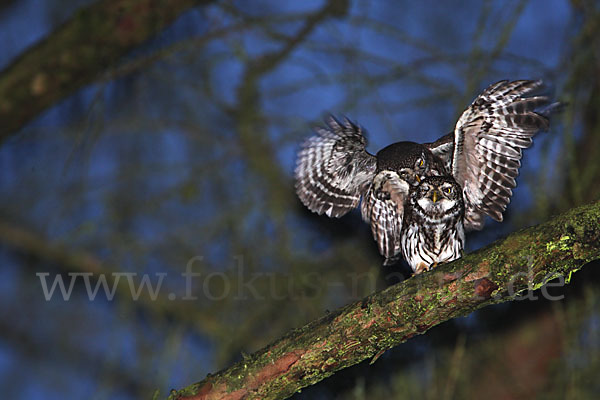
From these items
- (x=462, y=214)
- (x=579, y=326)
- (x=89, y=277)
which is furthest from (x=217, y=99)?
(x=579, y=326)

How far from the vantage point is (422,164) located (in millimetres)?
4031

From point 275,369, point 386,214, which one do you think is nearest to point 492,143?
point 386,214

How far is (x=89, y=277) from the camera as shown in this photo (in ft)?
15.4

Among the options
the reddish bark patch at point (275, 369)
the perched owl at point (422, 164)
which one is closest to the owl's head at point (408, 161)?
the perched owl at point (422, 164)

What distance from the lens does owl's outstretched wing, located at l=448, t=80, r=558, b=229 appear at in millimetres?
3417

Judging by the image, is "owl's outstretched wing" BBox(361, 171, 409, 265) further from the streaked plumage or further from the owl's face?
the streaked plumage

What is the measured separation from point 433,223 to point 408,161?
0.42m

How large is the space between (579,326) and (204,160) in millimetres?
2618

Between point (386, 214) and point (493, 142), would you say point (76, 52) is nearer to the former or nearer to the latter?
point (386, 214)

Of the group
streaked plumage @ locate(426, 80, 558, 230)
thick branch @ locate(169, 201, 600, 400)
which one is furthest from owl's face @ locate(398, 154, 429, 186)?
thick branch @ locate(169, 201, 600, 400)

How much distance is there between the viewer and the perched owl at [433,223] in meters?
3.90

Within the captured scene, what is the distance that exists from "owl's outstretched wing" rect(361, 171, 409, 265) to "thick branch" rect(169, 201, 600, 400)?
154cm

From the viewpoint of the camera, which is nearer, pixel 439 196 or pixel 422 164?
pixel 439 196

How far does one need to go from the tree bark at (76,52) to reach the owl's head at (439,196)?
1926 millimetres
